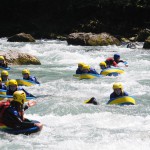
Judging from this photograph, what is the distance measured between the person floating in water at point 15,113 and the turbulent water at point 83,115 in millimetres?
260

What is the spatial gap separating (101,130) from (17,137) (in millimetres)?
2116

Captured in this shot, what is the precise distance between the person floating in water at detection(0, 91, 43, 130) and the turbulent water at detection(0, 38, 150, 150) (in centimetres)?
26

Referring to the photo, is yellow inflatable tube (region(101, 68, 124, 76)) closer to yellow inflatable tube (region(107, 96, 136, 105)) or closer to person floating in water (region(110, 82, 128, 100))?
person floating in water (region(110, 82, 128, 100))

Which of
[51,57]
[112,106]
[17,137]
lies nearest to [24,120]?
[17,137]

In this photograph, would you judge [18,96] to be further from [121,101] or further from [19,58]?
[19,58]

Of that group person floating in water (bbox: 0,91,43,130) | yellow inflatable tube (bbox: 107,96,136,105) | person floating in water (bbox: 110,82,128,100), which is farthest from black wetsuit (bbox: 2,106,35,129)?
person floating in water (bbox: 110,82,128,100)

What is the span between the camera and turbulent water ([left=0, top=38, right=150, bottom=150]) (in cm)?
938

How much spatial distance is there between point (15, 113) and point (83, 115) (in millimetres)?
2706

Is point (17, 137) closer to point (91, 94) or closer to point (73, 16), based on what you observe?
point (91, 94)

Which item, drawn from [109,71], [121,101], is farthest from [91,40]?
[121,101]

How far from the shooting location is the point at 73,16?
4778cm

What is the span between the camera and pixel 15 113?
9.70 m

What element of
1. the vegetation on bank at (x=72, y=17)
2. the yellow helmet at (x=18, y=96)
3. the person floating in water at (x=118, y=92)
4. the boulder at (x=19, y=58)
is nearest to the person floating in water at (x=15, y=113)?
the yellow helmet at (x=18, y=96)

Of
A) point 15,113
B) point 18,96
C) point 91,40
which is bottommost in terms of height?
point 91,40
